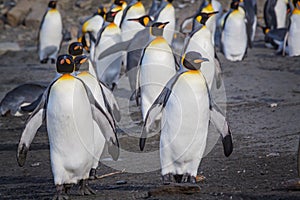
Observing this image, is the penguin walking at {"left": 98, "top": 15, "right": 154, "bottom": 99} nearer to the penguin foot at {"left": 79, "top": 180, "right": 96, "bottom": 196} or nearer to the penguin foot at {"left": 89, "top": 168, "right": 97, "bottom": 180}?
the penguin foot at {"left": 89, "top": 168, "right": 97, "bottom": 180}

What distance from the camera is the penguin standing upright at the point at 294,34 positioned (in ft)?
44.7

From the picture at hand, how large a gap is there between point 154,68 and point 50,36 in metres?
7.22

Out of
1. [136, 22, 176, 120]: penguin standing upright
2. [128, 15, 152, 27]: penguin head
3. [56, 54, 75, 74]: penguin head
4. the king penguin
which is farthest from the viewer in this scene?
[128, 15, 152, 27]: penguin head

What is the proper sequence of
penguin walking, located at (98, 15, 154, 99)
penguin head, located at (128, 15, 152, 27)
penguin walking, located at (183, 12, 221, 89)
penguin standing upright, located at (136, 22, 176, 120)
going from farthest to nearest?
1. penguin head, located at (128, 15, 152, 27)
2. penguin walking, located at (98, 15, 154, 99)
3. penguin walking, located at (183, 12, 221, 89)
4. penguin standing upright, located at (136, 22, 176, 120)

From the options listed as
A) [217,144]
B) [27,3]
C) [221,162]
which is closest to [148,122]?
[221,162]

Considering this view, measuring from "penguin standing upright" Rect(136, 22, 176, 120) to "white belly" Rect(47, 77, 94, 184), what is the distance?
2776 mm

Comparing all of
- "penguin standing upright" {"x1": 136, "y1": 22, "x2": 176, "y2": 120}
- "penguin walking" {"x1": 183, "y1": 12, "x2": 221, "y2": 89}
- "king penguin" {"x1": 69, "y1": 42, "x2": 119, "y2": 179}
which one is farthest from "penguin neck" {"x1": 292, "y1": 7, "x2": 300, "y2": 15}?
"king penguin" {"x1": 69, "y1": 42, "x2": 119, "y2": 179}

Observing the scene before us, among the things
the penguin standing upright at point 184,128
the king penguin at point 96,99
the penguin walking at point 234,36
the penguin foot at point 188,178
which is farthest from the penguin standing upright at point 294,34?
the penguin foot at point 188,178

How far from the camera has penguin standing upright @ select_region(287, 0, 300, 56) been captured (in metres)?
13.6

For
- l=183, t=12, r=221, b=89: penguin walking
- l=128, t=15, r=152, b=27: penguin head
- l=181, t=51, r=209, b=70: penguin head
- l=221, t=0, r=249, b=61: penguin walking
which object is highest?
l=181, t=51, r=209, b=70: penguin head

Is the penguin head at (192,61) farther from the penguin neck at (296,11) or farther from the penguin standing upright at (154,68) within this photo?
the penguin neck at (296,11)

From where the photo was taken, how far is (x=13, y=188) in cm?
647

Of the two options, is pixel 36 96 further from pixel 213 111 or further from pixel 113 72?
pixel 213 111

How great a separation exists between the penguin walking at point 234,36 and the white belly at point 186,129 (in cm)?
811
